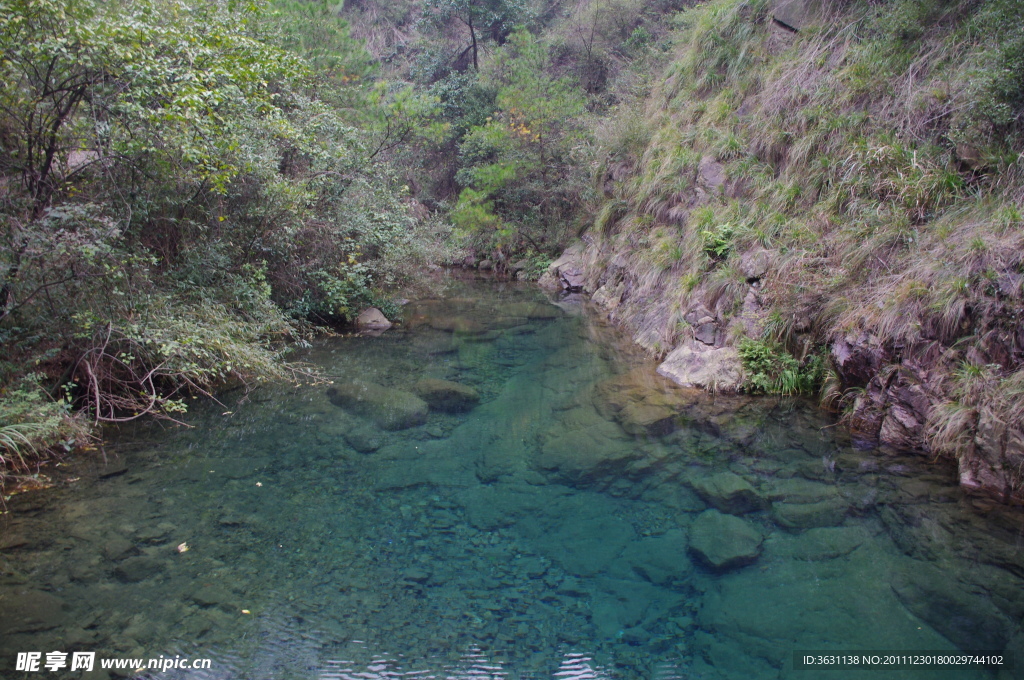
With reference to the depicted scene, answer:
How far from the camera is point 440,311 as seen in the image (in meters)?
15.6

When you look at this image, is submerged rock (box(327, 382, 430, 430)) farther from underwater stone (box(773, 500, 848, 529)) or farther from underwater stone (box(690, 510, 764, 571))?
underwater stone (box(773, 500, 848, 529))

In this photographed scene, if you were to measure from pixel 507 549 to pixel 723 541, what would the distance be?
180 cm

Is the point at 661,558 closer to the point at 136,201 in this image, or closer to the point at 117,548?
the point at 117,548

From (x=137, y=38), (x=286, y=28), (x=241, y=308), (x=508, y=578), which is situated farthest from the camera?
(x=286, y=28)

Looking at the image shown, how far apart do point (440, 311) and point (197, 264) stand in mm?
7836

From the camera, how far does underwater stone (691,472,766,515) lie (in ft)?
17.6

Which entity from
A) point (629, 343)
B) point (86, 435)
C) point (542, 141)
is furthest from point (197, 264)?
point (542, 141)

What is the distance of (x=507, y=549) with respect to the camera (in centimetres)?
482

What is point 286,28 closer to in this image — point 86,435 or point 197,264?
point 197,264

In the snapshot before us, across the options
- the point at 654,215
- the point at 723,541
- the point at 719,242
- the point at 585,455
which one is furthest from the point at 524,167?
the point at 723,541

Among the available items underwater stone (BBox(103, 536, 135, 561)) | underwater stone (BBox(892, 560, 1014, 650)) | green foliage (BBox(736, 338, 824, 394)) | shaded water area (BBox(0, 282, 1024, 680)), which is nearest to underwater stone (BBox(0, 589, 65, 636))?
shaded water area (BBox(0, 282, 1024, 680))

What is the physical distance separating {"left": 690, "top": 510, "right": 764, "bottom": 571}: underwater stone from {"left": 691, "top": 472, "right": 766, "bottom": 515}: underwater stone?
167 millimetres

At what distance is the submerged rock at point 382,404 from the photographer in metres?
7.60

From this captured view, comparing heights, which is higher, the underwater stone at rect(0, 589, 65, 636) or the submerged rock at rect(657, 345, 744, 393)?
the submerged rock at rect(657, 345, 744, 393)
